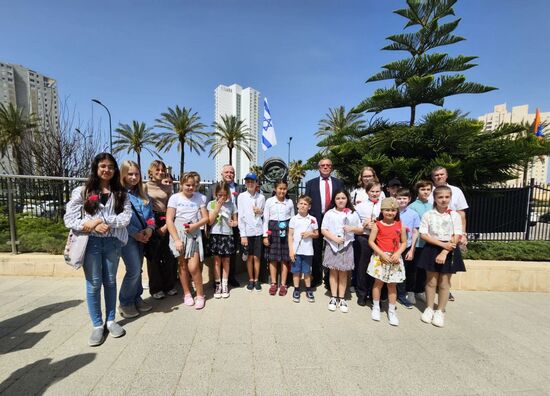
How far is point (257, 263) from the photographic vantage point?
400 cm

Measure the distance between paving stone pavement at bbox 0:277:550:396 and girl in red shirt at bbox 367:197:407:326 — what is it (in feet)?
0.96


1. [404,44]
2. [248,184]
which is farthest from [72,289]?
[404,44]

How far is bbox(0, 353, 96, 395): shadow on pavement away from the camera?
6.45 ft

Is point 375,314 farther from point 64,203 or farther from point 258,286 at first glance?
point 64,203

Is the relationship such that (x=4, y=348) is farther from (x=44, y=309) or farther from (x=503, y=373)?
(x=503, y=373)

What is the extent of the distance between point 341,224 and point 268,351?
5.80 ft

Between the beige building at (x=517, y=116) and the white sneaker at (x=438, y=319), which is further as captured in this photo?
the beige building at (x=517, y=116)

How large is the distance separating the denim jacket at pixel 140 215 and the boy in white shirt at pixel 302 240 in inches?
72.4

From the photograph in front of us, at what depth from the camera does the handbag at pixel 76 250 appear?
239 cm

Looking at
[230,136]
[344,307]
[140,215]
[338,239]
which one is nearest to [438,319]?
[344,307]

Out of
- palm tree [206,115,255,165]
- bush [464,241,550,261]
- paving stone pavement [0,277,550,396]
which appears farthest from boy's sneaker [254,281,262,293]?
palm tree [206,115,255,165]

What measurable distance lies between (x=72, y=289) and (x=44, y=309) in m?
0.65

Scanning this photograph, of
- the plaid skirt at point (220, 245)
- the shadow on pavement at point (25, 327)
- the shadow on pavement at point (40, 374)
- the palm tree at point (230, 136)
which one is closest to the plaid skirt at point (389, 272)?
the plaid skirt at point (220, 245)

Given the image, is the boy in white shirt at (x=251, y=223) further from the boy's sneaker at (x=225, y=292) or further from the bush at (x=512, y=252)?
the bush at (x=512, y=252)
